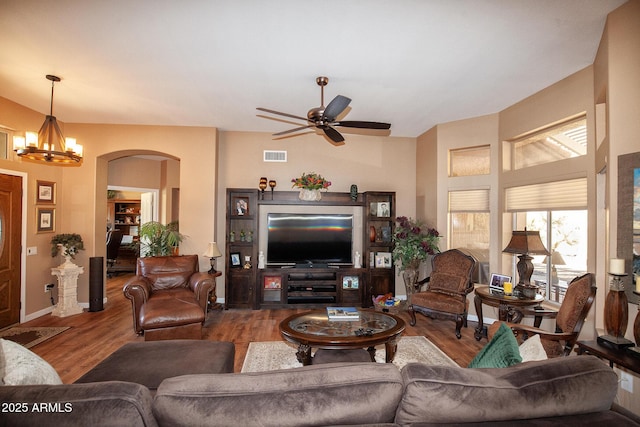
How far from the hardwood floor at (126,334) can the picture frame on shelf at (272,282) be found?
42 cm

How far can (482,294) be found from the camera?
12.5ft

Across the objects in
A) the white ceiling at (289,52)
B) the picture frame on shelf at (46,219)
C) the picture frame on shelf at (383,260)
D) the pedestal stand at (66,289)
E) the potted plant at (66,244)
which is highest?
the white ceiling at (289,52)

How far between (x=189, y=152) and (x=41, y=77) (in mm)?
2093

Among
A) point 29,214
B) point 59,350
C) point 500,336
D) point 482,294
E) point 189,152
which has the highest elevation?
point 189,152

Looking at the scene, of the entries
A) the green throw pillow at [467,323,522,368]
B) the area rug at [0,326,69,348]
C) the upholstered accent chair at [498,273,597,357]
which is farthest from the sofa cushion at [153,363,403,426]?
the area rug at [0,326,69,348]

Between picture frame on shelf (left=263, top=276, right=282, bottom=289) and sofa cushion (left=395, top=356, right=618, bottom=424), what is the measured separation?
14.5 ft

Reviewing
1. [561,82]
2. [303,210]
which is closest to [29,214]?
[303,210]

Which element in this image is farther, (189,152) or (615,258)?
(189,152)

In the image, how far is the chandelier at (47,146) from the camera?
3.58 metres

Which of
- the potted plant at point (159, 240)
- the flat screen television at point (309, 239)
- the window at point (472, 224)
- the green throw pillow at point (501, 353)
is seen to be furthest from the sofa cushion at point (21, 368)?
the window at point (472, 224)

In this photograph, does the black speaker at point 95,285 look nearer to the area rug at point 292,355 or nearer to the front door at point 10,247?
the front door at point 10,247

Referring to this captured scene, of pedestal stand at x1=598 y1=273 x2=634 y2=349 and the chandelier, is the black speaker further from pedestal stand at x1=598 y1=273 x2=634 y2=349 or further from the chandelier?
pedestal stand at x1=598 y1=273 x2=634 y2=349

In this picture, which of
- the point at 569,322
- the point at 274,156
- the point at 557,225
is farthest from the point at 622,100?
the point at 274,156

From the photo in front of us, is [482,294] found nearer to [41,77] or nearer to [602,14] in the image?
[602,14]
